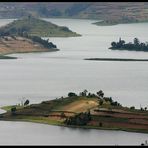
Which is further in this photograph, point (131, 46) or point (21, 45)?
point (21, 45)

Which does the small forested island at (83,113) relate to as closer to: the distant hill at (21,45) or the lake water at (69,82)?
the lake water at (69,82)

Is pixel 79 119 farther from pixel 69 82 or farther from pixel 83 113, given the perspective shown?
pixel 69 82

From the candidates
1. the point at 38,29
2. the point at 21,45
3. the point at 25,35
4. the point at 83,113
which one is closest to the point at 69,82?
the point at 83,113

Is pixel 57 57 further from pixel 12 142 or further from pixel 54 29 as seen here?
pixel 12 142

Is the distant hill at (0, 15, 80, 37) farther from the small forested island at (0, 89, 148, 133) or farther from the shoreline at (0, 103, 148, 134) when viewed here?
the shoreline at (0, 103, 148, 134)

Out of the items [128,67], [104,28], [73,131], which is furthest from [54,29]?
[73,131]

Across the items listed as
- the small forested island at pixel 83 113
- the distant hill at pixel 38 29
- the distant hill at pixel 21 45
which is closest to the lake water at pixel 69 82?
the small forested island at pixel 83 113
